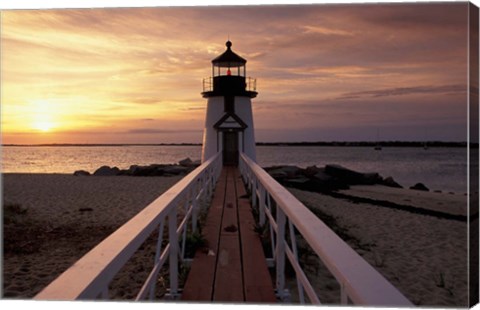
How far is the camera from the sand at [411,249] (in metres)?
6.10

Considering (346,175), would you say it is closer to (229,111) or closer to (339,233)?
(229,111)

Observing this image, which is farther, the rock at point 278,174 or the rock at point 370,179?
the rock at point 370,179

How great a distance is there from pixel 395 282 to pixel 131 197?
415 inches

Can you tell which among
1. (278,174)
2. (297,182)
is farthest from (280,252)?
(278,174)

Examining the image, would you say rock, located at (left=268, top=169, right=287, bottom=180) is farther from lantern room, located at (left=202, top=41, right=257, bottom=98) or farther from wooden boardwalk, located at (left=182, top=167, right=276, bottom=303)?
wooden boardwalk, located at (left=182, top=167, right=276, bottom=303)

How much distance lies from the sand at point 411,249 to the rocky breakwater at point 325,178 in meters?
6.64

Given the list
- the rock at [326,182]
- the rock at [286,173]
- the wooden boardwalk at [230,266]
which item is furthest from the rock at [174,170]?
the wooden boardwalk at [230,266]

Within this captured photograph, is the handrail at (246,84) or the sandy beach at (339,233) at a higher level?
the handrail at (246,84)

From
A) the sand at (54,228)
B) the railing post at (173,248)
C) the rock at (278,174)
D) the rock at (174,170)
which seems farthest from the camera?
the rock at (174,170)

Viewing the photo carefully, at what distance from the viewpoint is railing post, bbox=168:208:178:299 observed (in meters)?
3.35

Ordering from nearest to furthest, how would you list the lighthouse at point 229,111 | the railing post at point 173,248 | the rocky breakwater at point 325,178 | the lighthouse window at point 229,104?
the railing post at point 173,248 < the lighthouse at point 229,111 < the lighthouse window at point 229,104 < the rocky breakwater at point 325,178

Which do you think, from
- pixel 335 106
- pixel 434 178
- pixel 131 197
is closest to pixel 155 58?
pixel 335 106

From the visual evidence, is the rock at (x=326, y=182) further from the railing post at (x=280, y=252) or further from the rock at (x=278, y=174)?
the railing post at (x=280, y=252)

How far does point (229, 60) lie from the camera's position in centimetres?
1514
